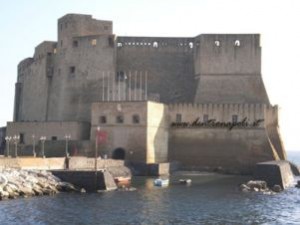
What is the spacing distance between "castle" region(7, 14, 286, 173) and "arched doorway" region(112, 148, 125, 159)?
8 cm

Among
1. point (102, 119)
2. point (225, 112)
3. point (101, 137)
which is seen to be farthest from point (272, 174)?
point (102, 119)

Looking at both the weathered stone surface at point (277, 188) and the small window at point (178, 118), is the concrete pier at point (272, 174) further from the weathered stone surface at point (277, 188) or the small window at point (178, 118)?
the small window at point (178, 118)

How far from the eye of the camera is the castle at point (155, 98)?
46.6 meters

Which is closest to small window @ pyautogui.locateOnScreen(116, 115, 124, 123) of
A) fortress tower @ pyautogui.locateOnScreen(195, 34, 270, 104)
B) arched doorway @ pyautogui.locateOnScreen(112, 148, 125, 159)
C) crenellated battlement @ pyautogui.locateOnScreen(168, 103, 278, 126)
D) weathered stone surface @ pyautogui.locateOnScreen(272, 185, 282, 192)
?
arched doorway @ pyautogui.locateOnScreen(112, 148, 125, 159)

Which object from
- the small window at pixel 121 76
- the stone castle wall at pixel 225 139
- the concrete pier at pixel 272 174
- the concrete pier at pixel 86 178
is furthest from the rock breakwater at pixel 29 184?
the small window at pixel 121 76

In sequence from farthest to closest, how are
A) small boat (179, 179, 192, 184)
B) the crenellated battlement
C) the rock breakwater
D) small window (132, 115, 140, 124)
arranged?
the crenellated battlement → small window (132, 115, 140, 124) → small boat (179, 179, 192, 184) → the rock breakwater

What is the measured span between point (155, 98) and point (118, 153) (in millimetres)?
8911

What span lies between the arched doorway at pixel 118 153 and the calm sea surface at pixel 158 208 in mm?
10158

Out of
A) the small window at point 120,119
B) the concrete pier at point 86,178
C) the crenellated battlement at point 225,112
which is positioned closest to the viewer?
the concrete pier at point 86,178

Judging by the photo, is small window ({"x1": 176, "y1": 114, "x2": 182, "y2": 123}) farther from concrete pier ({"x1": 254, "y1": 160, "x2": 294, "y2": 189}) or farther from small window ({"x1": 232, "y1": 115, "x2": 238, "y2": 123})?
concrete pier ({"x1": 254, "y1": 160, "x2": 294, "y2": 189})

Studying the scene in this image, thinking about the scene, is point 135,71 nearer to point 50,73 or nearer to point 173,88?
point 173,88

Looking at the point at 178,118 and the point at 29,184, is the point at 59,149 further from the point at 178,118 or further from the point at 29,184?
the point at 29,184

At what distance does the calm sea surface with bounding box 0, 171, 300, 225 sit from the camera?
2512cm

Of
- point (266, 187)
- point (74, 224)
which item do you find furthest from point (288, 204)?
point (74, 224)
